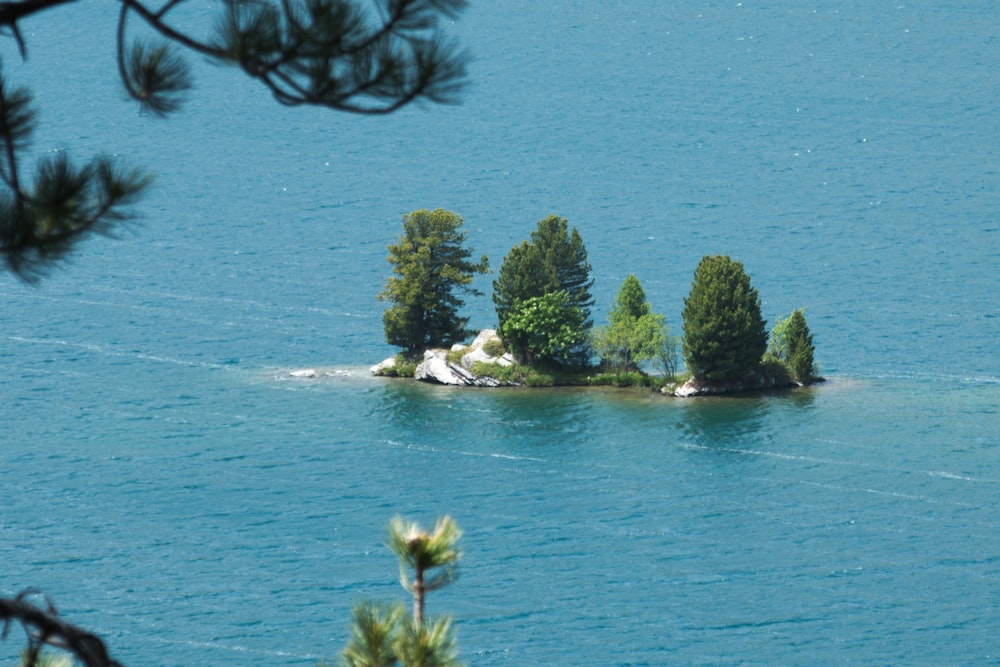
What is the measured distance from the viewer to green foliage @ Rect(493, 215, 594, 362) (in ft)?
340

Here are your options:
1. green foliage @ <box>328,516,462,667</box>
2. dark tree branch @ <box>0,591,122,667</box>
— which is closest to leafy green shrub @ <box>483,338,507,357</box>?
green foliage @ <box>328,516,462,667</box>

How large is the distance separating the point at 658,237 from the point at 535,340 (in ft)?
110

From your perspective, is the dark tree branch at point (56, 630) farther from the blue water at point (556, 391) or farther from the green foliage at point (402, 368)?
the green foliage at point (402, 368)

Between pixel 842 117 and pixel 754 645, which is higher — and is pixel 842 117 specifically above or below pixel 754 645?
above

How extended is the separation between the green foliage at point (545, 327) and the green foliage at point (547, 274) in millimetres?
122

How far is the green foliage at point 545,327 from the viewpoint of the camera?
10169 centimetres

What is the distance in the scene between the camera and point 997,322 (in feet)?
387

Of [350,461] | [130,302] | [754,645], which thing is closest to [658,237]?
[130,302]

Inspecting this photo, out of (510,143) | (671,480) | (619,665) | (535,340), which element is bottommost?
(619,665)

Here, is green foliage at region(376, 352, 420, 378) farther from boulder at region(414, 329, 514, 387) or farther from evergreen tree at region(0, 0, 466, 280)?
evergreen tree at region(0, 0, 466, 280)

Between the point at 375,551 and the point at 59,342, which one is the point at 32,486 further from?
the point at 59,342

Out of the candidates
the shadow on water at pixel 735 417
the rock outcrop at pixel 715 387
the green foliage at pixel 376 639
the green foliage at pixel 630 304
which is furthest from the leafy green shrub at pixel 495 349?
the green foliage at pixel 376 639

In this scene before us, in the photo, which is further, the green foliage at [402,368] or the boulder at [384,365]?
the boulder at [384,365]

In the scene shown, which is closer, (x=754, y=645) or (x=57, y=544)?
(x=754, y=645)
